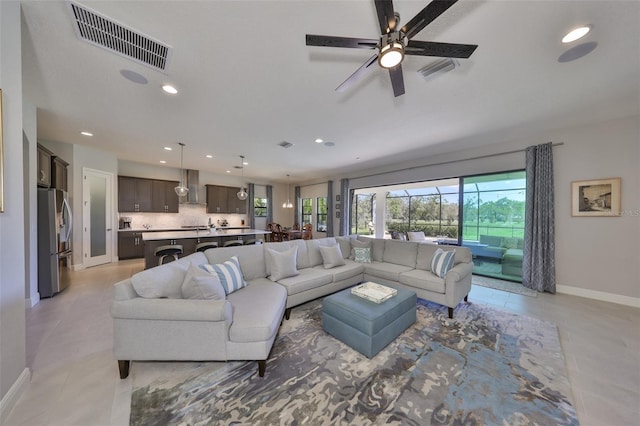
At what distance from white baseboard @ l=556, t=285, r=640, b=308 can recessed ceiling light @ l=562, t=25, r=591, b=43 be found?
4001 millimetres

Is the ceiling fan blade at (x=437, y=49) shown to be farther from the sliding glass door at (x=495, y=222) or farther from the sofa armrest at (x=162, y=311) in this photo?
the sliding glass door at (x=495, y=222)

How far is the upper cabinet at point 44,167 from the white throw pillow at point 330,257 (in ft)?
14.7

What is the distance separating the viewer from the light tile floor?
1497mm

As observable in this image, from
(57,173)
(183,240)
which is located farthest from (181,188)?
(57,173)

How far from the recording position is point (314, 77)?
233 cm

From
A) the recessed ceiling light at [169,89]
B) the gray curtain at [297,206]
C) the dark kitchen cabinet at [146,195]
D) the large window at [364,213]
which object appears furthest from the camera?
the gray curtain at [297,206]

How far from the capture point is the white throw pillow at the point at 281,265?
295cm

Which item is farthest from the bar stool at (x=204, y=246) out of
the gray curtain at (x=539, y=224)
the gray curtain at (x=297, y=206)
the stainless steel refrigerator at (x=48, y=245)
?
the gray curtain at (x=539, y=224)

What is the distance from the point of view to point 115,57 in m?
2.07

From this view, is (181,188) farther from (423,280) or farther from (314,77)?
(423,280)

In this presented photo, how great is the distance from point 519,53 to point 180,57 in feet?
10.4

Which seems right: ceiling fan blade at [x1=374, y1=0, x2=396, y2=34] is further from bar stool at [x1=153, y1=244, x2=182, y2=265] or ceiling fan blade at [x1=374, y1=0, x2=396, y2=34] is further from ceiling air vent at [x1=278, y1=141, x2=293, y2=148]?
bar stool at [x1=153, y1=244, x2=182, y2=265]

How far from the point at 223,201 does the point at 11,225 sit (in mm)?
6612

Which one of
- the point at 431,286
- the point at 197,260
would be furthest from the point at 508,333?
the point at 197,260
